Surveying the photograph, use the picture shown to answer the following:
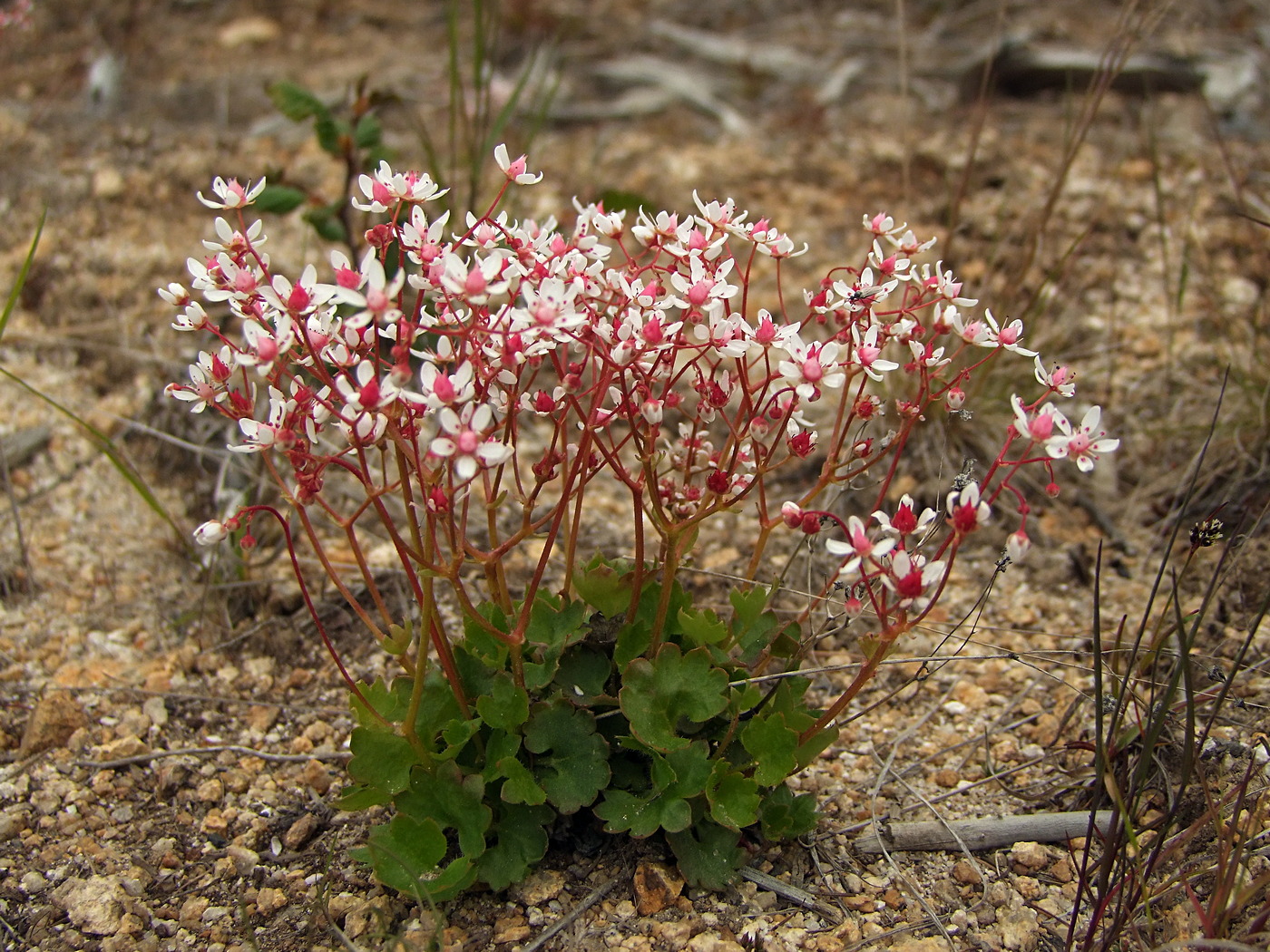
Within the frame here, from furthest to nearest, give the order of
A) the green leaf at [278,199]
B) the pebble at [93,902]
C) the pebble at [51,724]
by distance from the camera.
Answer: the green leaf at [278,199] < the pebble at [51,724] < the pebble at [93,902]

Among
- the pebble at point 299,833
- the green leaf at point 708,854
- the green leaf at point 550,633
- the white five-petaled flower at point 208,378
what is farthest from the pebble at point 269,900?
the white five-petaled flower at point 208,378

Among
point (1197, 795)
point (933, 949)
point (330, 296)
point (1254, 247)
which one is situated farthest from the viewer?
point (1254, 247)

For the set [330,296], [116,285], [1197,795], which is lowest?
[1197,795]

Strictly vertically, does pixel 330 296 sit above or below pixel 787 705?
above

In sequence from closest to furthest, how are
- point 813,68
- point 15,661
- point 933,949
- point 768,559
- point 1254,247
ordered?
1. point 933,949
2. point 15,661
3. point 768,559
4. point 1254,247
5. point 813,68

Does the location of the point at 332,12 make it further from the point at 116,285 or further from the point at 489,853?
the point at 489,853

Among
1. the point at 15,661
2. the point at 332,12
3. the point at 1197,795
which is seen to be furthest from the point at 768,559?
the point at 332,12

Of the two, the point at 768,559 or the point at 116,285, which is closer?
the point at 768,559

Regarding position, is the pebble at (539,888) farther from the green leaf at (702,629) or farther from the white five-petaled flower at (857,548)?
the white five-petaled flower at (857,548)
